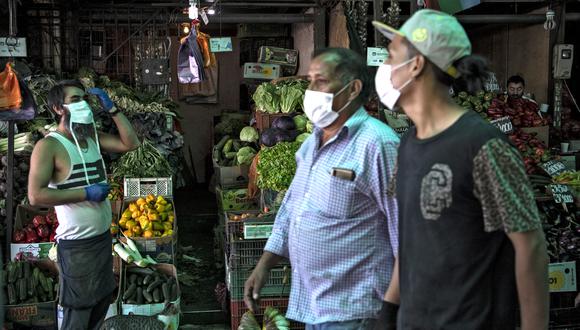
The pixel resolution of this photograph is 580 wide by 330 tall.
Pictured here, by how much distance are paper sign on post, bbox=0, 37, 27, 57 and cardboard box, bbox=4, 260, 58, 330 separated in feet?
7.59

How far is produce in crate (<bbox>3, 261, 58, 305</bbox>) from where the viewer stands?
530cm

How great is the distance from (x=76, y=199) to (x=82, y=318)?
81 centimetres

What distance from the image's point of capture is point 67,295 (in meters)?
4.09

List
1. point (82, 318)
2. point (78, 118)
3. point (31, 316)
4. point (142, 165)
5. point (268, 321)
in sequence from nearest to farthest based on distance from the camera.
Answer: point (78, 118) < point (82, 318) < point (268, 321) < point (31, 316) < point (142, 165)

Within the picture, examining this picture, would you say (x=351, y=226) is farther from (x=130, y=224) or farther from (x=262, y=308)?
(x=130, y=224)

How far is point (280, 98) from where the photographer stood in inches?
306

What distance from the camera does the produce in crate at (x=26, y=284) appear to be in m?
5.30

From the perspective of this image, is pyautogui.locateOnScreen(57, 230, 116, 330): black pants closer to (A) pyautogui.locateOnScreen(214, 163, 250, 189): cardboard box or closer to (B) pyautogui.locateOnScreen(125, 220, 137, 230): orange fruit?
(B) pyautogui.locateOnScreen(125, 220, 137, 230): orange fruit

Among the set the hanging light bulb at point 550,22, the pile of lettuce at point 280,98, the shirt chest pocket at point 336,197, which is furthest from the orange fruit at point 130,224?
A: the hanging light bulb at point 550,22

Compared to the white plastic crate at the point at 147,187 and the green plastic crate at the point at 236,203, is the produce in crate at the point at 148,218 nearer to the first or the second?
the white plastic crate at the point at 147,187

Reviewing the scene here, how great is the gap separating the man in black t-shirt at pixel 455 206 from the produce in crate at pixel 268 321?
2617mm

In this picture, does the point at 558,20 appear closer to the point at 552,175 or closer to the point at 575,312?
the point at 552,175

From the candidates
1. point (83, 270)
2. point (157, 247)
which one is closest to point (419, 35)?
point (83, 270)

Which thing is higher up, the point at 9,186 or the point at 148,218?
the point at 9,186
